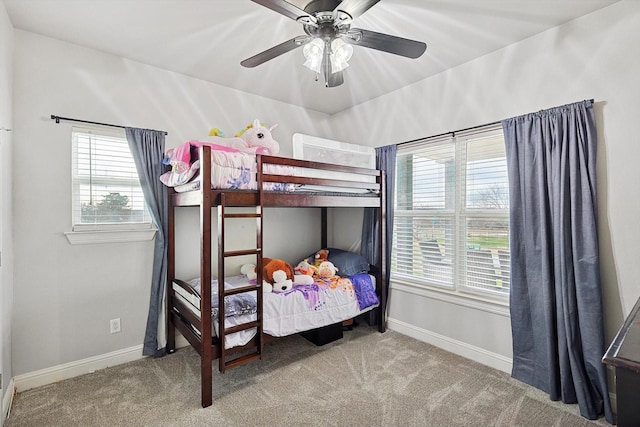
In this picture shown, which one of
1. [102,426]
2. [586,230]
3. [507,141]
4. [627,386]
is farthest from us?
[507,141]

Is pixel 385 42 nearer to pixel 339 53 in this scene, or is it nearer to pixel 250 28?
pixel 339 53

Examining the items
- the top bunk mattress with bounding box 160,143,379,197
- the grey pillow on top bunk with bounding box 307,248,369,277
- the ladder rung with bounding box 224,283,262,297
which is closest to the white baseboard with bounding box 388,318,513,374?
the grey pillow on top bunk with bounding box 307,248,369,277

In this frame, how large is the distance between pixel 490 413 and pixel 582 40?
2.61 meters

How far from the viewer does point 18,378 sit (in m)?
2.24

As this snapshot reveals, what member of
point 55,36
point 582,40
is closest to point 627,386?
point 582,40

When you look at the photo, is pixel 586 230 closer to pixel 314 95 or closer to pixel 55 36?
pixel 314 95

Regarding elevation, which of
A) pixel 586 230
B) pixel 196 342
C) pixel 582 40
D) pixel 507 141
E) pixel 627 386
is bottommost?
pixel 196 342

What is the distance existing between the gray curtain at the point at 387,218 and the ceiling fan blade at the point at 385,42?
166 centimetres

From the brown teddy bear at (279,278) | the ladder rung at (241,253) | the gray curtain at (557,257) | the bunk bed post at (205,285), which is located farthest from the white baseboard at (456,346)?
the bunk bed post at (205,285)

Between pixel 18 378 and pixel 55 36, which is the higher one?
pixel 55 36

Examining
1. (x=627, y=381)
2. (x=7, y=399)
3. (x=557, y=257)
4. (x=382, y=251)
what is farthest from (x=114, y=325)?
(x=557, y=257)

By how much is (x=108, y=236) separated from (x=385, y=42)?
2587 mm

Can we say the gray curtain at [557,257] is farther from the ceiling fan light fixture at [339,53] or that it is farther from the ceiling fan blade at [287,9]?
the ceiling fan blade at [287,9]

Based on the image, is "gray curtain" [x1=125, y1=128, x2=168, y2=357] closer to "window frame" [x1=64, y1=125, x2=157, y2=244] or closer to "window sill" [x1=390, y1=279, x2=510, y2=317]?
"window frame" [x1=64, y1=125, x2=157, y2=244]
